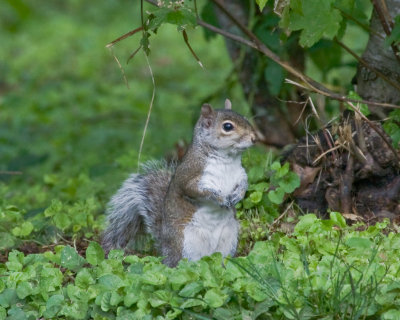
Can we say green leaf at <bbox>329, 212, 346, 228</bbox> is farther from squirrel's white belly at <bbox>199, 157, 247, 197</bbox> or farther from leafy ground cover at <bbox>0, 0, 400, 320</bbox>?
squirrel's white belly at <bbox>199, 157, 247, 197</bbox>

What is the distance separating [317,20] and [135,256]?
51.8 inches

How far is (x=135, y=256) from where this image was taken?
3.58 meters

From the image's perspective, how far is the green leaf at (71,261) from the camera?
3.56 m

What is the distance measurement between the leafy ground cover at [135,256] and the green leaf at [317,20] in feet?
2.64

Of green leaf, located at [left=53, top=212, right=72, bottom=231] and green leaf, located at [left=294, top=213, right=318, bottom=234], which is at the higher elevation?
green leaf, located at [left=294, top=213, right=318, bottom=234]

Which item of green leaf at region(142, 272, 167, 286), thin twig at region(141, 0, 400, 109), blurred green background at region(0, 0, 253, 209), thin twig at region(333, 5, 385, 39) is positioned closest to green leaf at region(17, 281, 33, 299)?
green leaf at region(142, 272, 167, 286)

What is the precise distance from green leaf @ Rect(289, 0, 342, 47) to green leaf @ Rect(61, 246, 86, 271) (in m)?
1.39

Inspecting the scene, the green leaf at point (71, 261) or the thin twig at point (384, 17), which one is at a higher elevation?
the thin twig at point (384, 17)

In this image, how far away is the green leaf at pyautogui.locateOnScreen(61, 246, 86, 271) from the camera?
140 inches

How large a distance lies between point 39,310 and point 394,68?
7.38 feet

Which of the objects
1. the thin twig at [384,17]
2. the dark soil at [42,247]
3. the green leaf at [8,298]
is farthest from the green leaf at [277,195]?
the green leaf at [8,298]

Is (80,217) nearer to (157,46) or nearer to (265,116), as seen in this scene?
(265,116)

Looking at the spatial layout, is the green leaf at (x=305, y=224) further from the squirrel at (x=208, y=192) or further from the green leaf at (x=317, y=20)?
the green leaf at (x=317, y=20)

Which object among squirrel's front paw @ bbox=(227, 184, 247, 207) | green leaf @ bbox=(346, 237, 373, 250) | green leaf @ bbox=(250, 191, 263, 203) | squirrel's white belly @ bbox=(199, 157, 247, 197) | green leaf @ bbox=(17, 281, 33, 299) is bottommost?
green leaf @ bbox=(17, 281, 33, 299)
